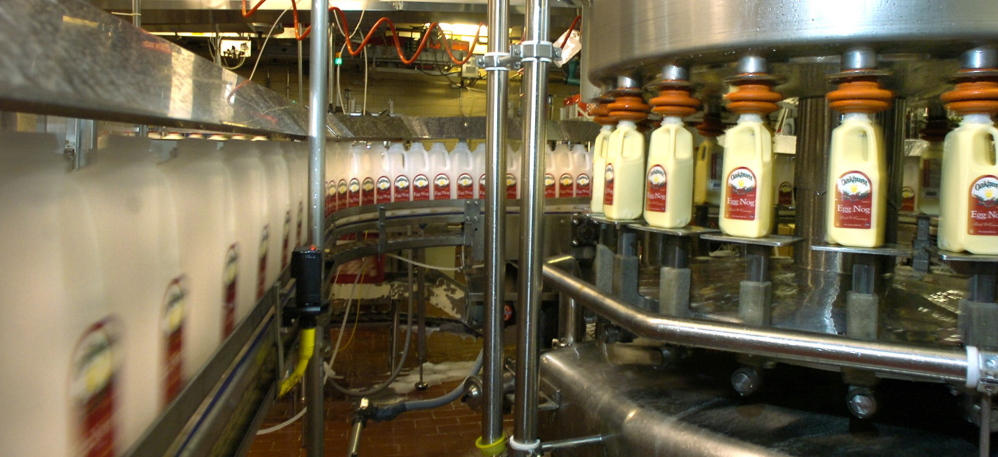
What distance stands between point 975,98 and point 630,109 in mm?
Result: 537

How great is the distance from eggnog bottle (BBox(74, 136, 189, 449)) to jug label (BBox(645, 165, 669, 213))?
766 mm

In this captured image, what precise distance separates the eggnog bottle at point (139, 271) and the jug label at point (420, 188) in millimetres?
2440

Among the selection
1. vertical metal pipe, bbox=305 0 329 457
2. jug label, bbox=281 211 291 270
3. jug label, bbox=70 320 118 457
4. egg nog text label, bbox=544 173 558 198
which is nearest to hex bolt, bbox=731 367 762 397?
vertical metal pipe, bbox=305 0 329 457

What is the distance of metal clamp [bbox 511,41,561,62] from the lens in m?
1.28

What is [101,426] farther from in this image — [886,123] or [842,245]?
[886,123]

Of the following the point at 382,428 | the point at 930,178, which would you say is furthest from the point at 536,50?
the point at 382,428

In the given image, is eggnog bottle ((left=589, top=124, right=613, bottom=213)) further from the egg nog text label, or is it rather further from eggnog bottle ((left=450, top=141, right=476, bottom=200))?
the egg nog text label

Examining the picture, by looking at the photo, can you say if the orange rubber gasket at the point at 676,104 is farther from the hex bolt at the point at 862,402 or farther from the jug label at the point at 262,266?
the jug label at the point at 262,266

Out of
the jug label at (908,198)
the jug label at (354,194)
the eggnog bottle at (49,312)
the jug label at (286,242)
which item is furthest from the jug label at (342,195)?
the eggnog bottle at (49,312)

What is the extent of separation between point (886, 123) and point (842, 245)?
0.45m

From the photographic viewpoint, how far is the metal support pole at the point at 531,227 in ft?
4.24

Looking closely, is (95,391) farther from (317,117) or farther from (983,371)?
(983,371)

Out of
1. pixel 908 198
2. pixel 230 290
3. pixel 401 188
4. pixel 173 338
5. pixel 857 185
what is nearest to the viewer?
pixel 173 338

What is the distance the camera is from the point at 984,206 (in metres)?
0.96
